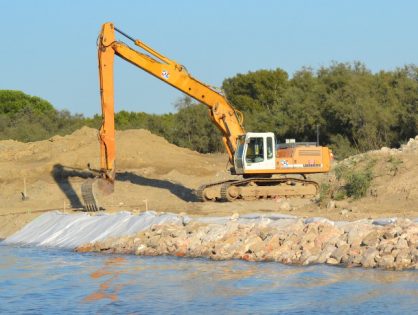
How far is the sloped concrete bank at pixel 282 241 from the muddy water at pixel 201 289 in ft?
1.48

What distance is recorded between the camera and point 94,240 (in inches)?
961

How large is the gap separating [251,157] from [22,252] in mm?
9945

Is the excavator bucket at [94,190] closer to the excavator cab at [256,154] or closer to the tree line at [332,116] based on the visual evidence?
the excavator cab at [256,154]

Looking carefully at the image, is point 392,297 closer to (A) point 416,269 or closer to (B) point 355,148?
(A) point 416,269

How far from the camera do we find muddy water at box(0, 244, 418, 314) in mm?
14359

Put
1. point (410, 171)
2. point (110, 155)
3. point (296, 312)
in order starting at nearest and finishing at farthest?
point (296, 312) < point (410, 171) < point (110, 155)

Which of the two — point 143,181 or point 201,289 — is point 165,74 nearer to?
point 143,181

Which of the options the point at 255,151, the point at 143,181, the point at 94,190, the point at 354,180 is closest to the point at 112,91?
the point at 94,190

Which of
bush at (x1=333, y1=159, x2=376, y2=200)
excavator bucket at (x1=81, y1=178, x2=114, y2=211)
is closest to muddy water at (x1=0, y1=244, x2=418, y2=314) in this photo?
bush at (x1=333, y1=159, x2=376, y2=200)

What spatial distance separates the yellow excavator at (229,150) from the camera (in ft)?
101

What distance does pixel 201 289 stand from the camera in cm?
1634

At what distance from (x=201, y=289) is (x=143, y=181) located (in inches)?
893

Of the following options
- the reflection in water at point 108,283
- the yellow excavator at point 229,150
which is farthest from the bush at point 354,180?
the reflection in water at point 108,283

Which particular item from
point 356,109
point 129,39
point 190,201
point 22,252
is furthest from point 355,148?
point 22,252
